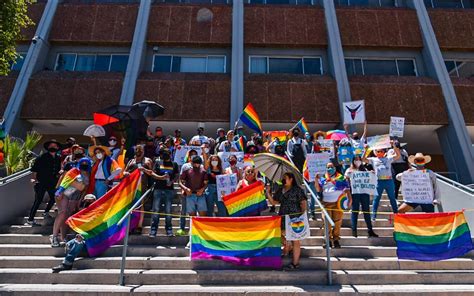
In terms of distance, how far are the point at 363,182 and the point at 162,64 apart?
12.1 metres

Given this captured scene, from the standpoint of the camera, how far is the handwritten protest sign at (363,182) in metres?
6.48

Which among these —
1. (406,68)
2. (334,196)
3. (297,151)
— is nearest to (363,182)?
(334,196)

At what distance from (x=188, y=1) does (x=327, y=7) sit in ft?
24.5

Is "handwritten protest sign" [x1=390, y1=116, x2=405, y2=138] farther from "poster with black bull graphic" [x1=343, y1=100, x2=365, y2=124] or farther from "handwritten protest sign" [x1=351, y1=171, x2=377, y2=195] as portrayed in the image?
"handwritten protest sign" [x1=351, y1=171, x2=377, y2=195]

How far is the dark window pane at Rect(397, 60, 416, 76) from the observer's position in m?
15.2

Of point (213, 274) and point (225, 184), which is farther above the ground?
point (225, 184)

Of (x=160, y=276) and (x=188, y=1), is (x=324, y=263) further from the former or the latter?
(x=188, y=1)

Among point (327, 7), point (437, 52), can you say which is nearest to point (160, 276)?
point (327, 7)

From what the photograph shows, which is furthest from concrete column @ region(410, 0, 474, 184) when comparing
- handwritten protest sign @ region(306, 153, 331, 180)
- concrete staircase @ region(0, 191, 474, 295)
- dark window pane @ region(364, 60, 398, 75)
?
handwritten protest sign @ region(306, 153, 331, 180)

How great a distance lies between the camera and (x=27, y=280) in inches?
205

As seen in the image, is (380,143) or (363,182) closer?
(363,182)

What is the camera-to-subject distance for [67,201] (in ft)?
20.0

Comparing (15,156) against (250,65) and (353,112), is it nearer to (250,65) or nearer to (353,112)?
(250,65)

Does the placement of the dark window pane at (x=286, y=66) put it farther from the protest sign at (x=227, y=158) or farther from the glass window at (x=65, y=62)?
the glass window at (x=65, y=62)
